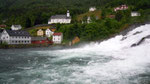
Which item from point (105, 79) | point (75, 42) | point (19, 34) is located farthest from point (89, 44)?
point (105, 79)

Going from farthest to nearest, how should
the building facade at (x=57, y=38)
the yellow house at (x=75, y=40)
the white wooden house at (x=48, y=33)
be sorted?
the white wooden house at (x=48, y=33), the building facade at (x=57, y=38), the yellow house at (x=75, y=40)

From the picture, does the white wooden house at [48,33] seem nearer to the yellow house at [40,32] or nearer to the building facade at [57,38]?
the yellow house at [40,32]

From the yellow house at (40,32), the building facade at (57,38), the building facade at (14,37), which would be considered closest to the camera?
the building facade at (14,37)

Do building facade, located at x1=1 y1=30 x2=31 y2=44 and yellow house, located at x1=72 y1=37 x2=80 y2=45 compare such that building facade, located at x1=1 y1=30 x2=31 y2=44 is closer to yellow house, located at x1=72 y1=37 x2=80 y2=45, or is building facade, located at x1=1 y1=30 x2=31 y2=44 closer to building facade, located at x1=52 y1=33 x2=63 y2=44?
building facade, located at x1=52 y1=33 x2=63 y2=44

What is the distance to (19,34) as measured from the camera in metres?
54.4

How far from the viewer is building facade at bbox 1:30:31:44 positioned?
52062mm

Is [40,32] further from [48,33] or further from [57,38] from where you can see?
[57,38]

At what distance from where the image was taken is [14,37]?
53062mm

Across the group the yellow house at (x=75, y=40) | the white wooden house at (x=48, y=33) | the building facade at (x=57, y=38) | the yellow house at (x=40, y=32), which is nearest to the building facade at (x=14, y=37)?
the building facade at (x=57, y=38)

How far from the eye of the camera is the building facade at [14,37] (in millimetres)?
52062

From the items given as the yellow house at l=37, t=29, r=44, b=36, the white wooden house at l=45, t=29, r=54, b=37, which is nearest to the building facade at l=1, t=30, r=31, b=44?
the white wooden house at l=45, t=29, r=54, b=37

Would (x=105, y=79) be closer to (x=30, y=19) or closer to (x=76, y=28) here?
(x=76, y=28)

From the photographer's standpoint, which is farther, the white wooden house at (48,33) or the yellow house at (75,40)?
the white wooden house at (48,33)

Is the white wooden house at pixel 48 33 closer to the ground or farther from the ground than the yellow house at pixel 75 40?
farther from the ground
